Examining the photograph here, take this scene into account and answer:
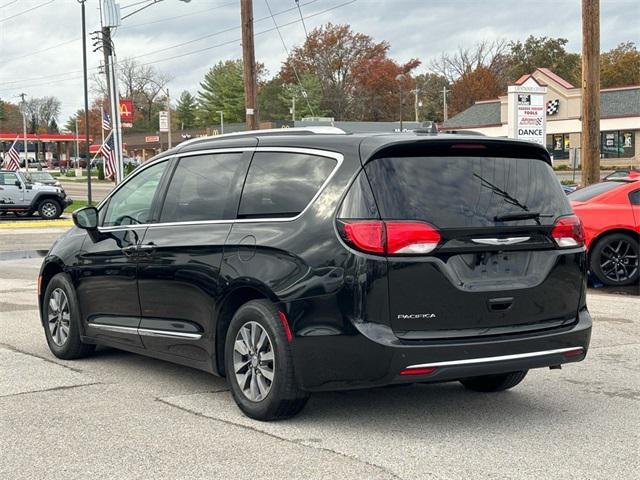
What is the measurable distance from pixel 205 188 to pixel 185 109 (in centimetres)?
13974

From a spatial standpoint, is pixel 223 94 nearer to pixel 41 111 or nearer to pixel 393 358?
pixel 41 111

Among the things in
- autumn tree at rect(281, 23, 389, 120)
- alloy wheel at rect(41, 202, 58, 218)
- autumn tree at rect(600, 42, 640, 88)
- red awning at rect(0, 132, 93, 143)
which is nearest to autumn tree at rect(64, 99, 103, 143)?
red awning at rect(0, 132, 93, 143)

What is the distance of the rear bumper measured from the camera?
4.96 metres

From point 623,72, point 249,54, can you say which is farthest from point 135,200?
point 623,72

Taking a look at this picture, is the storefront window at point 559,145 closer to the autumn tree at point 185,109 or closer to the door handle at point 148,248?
the door handle at point 148,248

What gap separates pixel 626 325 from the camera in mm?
9359

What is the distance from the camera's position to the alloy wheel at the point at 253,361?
17.8 feet

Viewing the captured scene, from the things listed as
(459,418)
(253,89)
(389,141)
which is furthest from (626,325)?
(253,89)

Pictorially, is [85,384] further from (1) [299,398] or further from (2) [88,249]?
(1) [299,398]

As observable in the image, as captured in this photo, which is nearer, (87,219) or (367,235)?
(367,235)

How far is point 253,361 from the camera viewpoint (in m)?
5.53

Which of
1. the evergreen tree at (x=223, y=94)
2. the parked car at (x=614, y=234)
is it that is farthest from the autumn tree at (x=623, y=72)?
the parked car at (x=614, y=234)

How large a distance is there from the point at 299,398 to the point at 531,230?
1.74 m

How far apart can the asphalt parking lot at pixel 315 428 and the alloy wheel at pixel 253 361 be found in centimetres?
21
